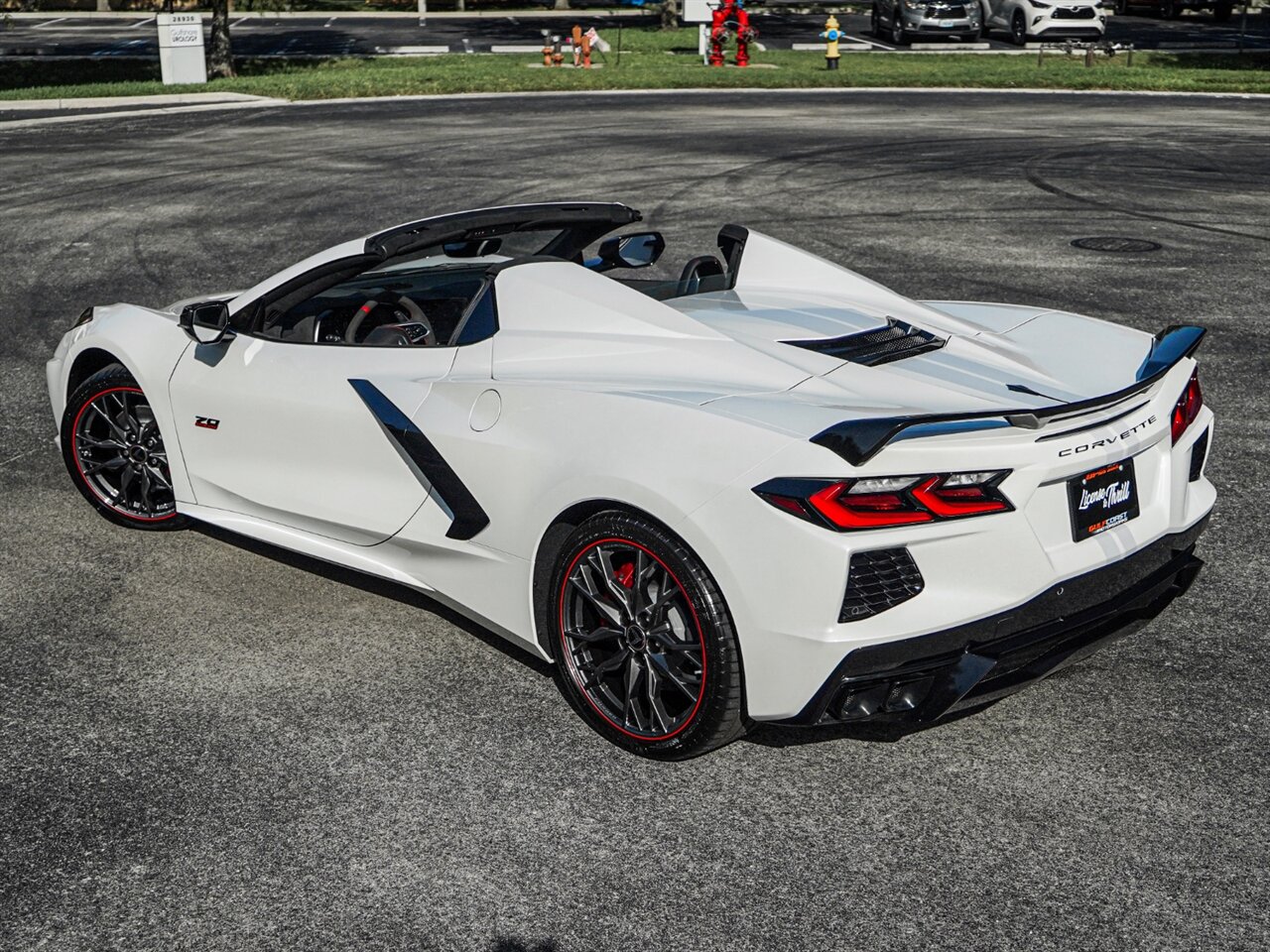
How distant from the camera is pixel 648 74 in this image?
29203 millimetres

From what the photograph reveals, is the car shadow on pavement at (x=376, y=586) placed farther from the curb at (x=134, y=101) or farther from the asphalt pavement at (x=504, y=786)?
the curb at (x=134, y=101)

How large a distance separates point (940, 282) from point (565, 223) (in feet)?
19.0

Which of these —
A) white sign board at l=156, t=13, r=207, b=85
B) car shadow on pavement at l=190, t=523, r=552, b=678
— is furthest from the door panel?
white sign board at l=156, t=13, r=207, b=85

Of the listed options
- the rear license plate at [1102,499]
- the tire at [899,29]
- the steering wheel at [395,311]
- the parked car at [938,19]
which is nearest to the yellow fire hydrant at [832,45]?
the parked car at [938,19]

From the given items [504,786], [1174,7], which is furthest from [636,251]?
[1174,7]

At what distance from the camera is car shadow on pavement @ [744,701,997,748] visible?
4631mm

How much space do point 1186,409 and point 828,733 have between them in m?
1.58

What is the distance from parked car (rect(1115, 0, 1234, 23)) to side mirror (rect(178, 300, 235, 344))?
45519 millimetres

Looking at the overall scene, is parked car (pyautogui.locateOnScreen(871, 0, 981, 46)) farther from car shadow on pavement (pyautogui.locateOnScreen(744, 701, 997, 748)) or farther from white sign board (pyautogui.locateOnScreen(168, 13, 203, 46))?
car shadow on pavement (pyautogui.locateOnScreen(744, 701, 997, 748))

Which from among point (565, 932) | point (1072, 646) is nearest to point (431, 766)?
point (565, 932)

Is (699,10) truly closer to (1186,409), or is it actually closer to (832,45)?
(832,45)

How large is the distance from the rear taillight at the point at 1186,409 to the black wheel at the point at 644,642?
1646 millimetres

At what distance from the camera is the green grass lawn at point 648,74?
1063 inches

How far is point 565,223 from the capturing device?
589 centimetres
